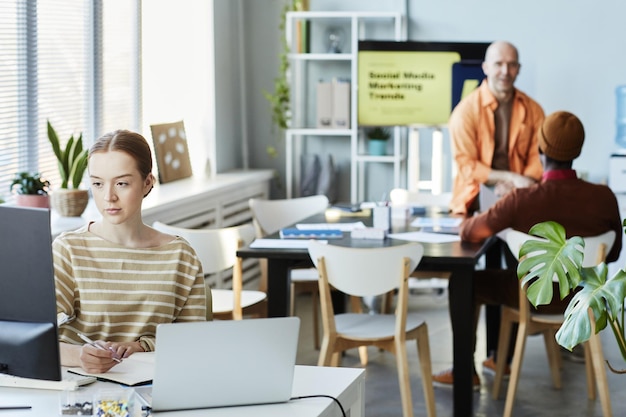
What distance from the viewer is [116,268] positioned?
109 inches

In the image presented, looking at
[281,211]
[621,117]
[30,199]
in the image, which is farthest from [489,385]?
[621,117]

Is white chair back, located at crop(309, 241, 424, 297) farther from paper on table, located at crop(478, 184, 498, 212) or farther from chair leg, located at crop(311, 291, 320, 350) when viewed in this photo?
chair leg, located at crop(311, 291, 320, 350)

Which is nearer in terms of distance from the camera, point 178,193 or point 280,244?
point 280,244

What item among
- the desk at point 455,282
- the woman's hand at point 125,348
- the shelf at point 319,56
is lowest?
the desk at point 455,282

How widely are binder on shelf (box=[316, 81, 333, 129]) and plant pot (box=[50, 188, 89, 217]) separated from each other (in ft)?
9.37

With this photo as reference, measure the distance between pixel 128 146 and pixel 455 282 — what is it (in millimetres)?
1954

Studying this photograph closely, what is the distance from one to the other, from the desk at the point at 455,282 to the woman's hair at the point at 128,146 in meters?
1.63

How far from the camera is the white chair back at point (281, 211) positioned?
5707 millimetres

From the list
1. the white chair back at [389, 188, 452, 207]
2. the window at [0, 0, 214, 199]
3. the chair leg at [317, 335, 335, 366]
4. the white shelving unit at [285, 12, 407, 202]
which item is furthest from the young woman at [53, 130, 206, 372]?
the white shelving unit at [285, 12, 407, 202]

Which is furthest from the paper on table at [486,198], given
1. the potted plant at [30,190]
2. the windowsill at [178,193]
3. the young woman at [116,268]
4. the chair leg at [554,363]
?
the young woman at [116,268]

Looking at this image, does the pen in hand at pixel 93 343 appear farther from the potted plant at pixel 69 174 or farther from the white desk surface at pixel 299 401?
the potted plant at pixel 69 174

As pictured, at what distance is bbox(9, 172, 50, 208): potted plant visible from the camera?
181 inches

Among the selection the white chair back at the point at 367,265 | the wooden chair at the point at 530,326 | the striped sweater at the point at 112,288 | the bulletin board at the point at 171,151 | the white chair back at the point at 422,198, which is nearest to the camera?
the striped sweater at the point at 112,288

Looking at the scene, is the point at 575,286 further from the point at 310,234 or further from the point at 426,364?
the point at 310,234
